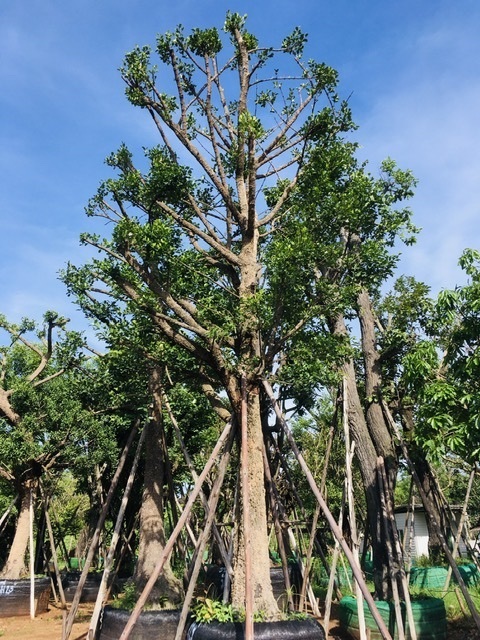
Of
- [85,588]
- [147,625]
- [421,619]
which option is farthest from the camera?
[85,588]

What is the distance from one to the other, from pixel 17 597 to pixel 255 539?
7.37 metres

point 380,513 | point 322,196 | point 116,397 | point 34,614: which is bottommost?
point 34,614

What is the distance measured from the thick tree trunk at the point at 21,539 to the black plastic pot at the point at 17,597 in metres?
0.45

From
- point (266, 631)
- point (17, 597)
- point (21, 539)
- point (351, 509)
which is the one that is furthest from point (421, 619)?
point (21, 539)

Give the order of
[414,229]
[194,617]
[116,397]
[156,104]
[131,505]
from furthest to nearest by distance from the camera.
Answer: [131,505], [116,397], [414,229], [156,104], [194,617]

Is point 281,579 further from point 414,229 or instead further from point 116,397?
point 414,229

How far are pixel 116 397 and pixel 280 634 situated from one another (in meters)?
7.17

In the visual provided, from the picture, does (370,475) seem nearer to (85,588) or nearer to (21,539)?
(85,588)

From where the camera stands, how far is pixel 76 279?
29.1 feet

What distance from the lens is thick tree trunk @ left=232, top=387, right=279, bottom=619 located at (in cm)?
652

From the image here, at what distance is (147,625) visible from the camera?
729 cm

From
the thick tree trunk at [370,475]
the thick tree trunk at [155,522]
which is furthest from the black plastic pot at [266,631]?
the thick tree trunk at [370,475]

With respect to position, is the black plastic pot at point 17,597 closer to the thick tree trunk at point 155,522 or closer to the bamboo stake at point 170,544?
the thick tree trunk at point 155,522

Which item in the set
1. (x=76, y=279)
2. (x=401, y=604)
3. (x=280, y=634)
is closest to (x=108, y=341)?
(x=76, y=279)
